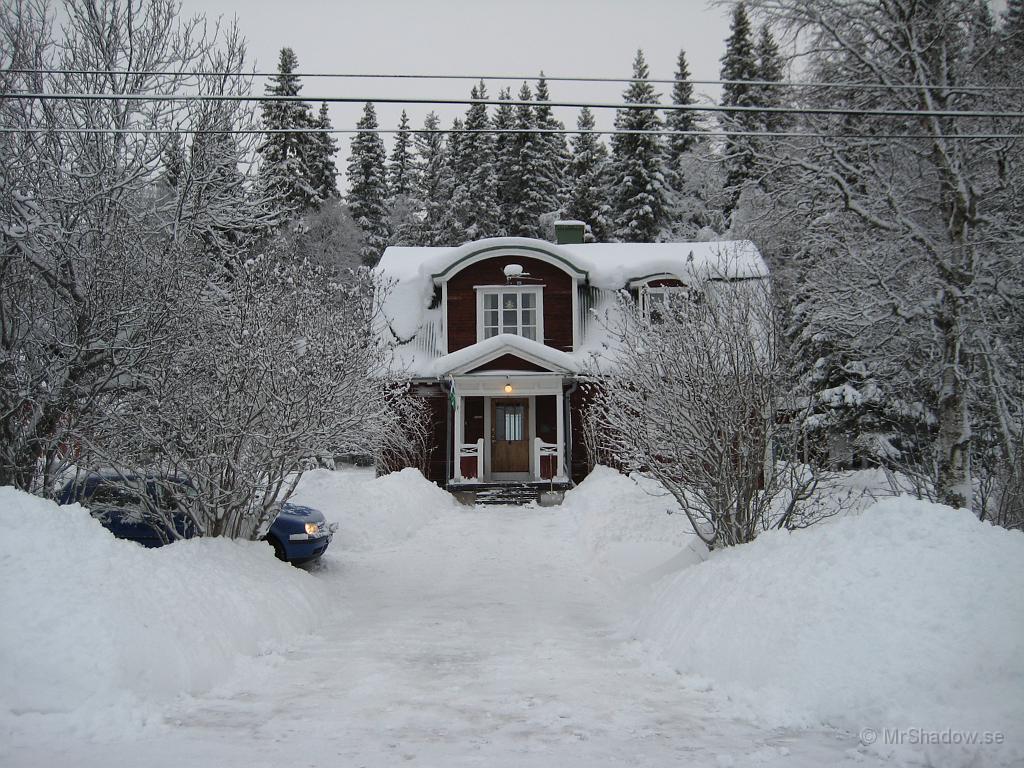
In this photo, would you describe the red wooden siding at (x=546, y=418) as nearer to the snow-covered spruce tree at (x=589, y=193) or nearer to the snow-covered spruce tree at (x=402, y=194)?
the snow-covered spruce tree at (x=589, y=193)

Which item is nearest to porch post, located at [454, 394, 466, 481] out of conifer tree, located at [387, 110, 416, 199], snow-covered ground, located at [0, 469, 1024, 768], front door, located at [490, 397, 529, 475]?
front door, located at [490, 397, 529, 475]

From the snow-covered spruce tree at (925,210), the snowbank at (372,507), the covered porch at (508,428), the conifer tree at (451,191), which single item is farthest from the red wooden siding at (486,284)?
the conifer tree at (451,191)

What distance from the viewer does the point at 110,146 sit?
33.2 ft

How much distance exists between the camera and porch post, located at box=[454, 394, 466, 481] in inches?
814

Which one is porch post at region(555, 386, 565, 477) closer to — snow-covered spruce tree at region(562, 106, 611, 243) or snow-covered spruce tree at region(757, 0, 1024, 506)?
snow-covered spruce tree at region(757, 0, 1024, 506)

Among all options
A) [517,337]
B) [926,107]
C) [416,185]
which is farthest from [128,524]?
[416,185]

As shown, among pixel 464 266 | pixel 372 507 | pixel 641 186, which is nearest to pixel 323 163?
Answer: pixel 641 186

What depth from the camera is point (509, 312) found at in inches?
885

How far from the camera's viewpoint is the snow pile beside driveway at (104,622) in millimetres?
4621

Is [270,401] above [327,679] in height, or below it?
above

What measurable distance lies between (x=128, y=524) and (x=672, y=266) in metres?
16.4

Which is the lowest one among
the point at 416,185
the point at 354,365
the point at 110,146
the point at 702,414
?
the point at 702,414

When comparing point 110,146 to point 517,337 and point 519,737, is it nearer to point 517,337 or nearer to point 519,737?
point 519,737

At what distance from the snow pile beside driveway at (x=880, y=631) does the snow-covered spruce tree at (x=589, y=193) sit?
32.8 meters
